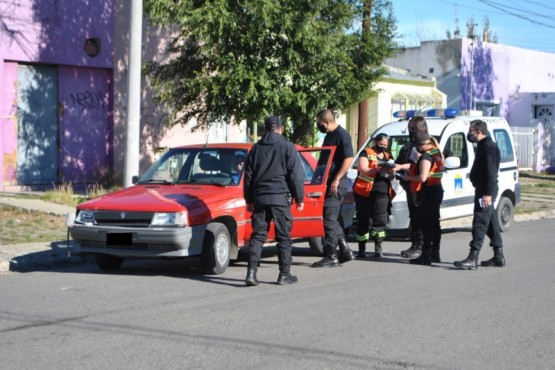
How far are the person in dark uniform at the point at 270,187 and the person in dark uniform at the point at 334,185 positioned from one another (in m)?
1.17

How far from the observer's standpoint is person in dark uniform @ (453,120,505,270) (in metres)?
10.2

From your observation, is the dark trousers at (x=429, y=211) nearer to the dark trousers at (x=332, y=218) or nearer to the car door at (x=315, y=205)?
the dark trousers at (x=332, y=218)

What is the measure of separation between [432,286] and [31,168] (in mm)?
11891

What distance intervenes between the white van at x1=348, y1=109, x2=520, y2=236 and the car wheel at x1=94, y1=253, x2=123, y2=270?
14.1 ft

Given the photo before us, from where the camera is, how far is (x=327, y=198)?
1027cm

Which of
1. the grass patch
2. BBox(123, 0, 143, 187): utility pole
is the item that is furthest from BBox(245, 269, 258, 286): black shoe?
BBox(123, 0, 143, 187): utility pole

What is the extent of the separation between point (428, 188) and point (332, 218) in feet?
4.55

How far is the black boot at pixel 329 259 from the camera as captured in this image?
1042 cm

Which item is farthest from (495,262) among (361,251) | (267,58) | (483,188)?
(267,58)

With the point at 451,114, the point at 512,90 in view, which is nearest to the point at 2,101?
the point at 451,114

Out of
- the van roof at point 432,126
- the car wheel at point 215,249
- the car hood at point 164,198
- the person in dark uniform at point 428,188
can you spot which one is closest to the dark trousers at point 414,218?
the person in dark uniform at point 428,188

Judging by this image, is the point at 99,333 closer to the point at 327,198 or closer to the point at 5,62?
the point at 327,198

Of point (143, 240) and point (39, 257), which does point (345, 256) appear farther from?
point (39, 257)

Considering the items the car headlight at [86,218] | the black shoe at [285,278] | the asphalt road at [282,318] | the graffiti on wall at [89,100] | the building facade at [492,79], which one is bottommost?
the asphalt road at [282,318]
